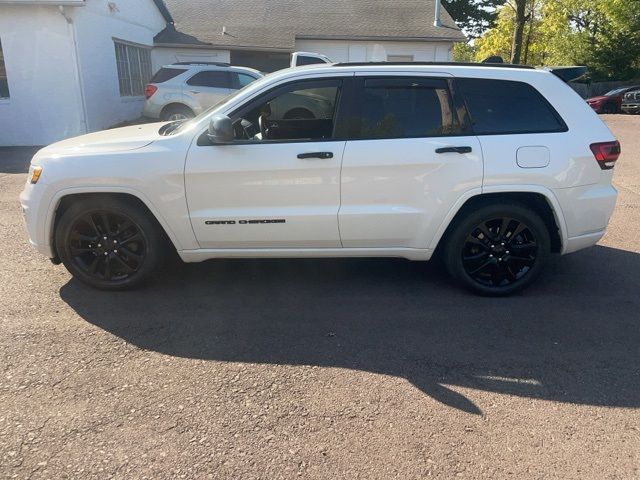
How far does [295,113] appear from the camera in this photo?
4.34 m

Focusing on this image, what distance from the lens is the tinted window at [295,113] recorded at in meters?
4.16

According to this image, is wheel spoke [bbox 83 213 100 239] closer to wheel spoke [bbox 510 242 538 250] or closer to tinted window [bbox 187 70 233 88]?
wheel spoke [bbox 510 242 538 250]

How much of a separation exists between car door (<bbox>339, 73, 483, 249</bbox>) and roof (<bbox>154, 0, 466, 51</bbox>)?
16.7 meters

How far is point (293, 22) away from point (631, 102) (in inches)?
675

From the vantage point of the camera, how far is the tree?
130 feet

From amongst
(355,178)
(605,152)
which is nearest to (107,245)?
(355,178)

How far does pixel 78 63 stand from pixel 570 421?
13271 millimetres

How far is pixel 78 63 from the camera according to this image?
Result: 12672 mm

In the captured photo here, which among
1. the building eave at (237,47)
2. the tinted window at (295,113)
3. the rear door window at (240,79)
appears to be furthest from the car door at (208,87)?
the tinted window at (295,113)

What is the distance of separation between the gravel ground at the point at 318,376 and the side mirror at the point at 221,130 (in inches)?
52.0

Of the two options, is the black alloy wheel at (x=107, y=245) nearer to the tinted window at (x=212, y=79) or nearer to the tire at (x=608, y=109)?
the tinted window at (x=212, y=79)

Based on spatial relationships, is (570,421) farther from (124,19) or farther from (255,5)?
(255,5)

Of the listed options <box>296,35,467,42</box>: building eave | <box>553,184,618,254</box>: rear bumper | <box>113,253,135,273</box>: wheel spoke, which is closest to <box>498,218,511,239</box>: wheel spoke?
<box>553,184,618,254</box>: rear bumper

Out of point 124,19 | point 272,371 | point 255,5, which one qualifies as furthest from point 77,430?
point 255,5
